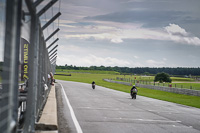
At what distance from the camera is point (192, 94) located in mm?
36375

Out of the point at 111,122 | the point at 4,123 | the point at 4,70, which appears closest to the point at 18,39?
the point at 4,70

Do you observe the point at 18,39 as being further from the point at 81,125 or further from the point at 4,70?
the point at 81,125

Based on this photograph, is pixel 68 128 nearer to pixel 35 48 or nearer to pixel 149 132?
pixel 149 132

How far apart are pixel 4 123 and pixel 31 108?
2.98m

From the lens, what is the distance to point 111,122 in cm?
1169

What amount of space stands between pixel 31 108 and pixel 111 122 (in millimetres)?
6098

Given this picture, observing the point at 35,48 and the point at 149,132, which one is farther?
the point at 149,132

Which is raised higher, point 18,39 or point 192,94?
point 18,39

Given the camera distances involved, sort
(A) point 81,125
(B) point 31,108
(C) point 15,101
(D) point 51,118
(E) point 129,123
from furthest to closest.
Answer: (E) point 129,123 < (A) point 81,125 < (D) point 51,118 < (B) point 31,108 < (C) point 15,101

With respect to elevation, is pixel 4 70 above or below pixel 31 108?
above

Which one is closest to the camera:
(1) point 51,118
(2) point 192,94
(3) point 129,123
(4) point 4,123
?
(4) point 4,123

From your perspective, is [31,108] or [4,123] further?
[31,108]

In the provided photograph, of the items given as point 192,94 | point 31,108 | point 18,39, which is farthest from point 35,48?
point 192,94

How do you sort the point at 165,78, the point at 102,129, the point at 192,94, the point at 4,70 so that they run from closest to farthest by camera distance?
the point at 4,70 < the point at 102,129 < the point at 192,94 < the point at 165,78
